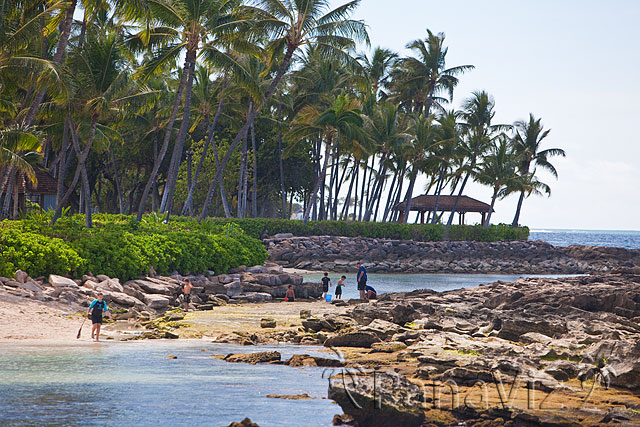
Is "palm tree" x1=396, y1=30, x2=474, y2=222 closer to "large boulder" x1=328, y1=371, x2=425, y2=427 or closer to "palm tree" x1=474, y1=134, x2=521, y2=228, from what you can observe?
"palm tree" x1=474, y1=134, x2=521, y2=228

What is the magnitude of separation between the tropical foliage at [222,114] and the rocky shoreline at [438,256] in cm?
338

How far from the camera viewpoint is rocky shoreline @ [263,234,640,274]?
162 feet

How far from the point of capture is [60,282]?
799 inches

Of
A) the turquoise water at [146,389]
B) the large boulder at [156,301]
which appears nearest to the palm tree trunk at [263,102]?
the large boulder at [156,301]

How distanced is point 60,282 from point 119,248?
3999 millimetres

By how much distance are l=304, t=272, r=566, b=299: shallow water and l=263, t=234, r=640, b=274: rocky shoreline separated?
280cm

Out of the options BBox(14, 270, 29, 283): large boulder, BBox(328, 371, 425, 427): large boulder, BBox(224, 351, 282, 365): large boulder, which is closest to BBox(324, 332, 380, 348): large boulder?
BBox(224, 351, 282, 365): large boulder

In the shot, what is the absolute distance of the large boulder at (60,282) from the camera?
66.1ft

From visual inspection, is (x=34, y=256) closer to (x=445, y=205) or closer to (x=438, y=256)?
(x=438, y=256)

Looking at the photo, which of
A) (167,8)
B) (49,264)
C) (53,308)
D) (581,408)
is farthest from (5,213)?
(581,408)

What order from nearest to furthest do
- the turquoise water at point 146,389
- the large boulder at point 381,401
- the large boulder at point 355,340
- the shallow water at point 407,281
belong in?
the large boulder at point 381,401, the turquoise water at point 146,389, the large boulder at point 355,340, the shallow water at point 407,281

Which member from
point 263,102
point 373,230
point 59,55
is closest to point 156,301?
point 59,55

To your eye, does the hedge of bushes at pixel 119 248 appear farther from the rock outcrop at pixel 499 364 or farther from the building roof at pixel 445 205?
the building roof at pixel 445 205

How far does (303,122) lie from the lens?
47.9 metres
